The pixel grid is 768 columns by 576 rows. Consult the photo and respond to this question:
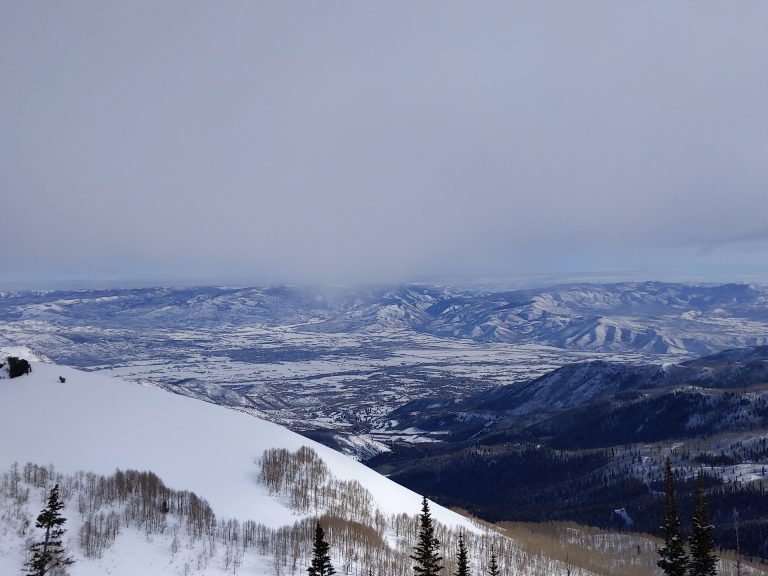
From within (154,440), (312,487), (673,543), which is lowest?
(312,487)

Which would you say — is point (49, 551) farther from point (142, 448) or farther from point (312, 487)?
point (312, 487)

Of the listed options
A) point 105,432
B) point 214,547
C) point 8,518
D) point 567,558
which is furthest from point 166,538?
point 567,558

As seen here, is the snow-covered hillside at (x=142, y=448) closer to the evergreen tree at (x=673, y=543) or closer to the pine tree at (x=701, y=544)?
the evergreen tree at (x=673, y=543)

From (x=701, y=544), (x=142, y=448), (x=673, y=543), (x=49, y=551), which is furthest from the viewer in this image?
(x=142, y=448)

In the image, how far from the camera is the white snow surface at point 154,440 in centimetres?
8944

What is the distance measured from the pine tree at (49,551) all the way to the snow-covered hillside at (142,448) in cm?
194

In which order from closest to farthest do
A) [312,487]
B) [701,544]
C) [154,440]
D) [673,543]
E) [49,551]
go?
1. [673,543]
2. [701,544]
3. [49,551]
4. [154,440]
5. [312,487]

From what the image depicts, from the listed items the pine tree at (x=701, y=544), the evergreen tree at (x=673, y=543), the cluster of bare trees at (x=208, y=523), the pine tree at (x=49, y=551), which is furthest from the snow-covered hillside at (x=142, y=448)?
the pine tree at (x=701, y=544)

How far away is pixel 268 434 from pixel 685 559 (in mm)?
84414

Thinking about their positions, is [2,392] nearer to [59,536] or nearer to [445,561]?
[59,536]

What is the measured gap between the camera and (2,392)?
105 meters

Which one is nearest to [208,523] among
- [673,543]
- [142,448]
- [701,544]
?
[142,448]

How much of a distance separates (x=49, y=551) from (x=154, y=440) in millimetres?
41314

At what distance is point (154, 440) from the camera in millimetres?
103188
